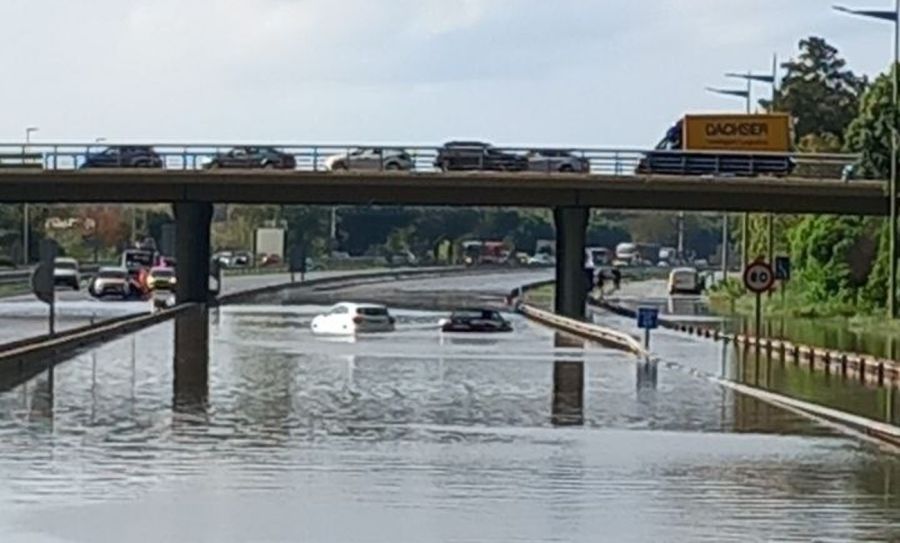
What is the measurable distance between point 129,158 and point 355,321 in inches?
615

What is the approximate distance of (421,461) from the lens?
26.0 meters

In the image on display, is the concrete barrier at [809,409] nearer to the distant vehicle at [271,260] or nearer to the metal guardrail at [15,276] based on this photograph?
the metal guardrail at [15,276]

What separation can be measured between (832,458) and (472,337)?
39.6 metres

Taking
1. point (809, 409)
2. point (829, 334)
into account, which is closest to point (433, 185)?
point (829, 334)

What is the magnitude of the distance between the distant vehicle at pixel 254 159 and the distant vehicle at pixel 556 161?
862cm

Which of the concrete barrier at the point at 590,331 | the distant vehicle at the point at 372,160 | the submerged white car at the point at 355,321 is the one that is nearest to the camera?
the concrete barrier at the point at 590,331

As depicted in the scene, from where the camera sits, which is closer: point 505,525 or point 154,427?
point 505,525

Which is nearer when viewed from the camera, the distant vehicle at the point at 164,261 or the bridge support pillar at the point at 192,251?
the bridge support pillar at the point at 192,251

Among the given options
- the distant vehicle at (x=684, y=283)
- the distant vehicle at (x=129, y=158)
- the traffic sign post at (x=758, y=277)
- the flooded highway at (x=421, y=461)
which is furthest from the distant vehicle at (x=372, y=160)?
the distant vehicle at (x=684, y=283)

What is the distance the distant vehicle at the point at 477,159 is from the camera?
80.4 meters

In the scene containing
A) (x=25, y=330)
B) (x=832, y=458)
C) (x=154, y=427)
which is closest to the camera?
(x=832, y=458)

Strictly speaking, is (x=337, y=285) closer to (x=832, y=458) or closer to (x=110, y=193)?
(x=110, y=193)

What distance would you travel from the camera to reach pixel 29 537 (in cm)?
1888

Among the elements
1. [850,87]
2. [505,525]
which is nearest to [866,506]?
[505,525]
